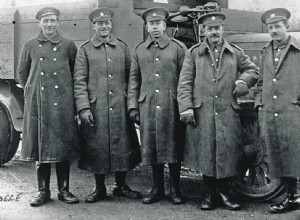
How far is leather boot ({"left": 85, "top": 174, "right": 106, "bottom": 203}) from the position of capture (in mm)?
4910

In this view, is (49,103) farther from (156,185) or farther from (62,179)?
(156,185)

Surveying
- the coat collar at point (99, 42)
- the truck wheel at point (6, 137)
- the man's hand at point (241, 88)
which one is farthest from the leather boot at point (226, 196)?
the truck wheel at point (6, 137)

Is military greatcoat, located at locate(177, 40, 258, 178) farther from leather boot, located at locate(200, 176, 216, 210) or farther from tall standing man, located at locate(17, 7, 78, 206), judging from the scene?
tall standing man, located at locate(17, 7, 78, 206)

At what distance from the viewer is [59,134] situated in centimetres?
482

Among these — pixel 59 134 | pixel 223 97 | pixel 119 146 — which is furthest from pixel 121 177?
pixel 223 97

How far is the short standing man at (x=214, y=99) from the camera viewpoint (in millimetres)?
4457

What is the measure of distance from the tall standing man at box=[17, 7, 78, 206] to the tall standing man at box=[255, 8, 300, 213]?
1800 millimetres

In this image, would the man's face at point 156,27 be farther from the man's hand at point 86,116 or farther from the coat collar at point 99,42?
the man's hand at point 86,116

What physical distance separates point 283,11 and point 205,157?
1425mm

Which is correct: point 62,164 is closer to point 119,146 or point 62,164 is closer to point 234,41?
point 119,146

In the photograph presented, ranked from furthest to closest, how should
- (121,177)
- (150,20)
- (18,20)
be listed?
(18,20) < (121,177) < (150,20)

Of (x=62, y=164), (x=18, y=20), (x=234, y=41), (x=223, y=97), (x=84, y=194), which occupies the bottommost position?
(x=84, y=194)

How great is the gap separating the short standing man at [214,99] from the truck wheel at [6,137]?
2.97 meters

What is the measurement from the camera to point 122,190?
5137 millimetres
